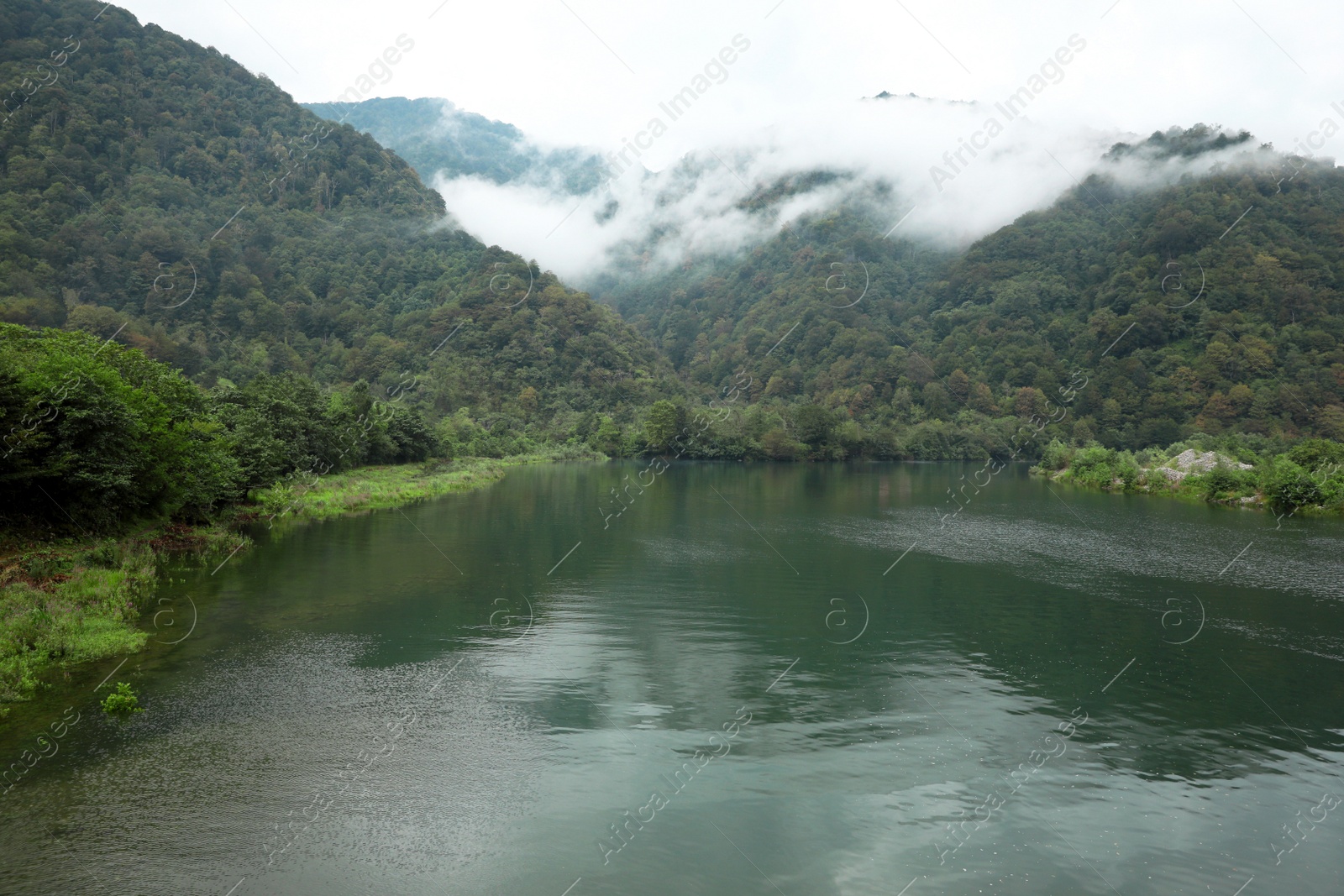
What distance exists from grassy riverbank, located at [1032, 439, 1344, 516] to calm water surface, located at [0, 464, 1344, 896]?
30.1m

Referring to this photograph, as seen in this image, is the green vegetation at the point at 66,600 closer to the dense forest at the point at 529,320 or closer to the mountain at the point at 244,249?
the dense forest at the point at 529,320

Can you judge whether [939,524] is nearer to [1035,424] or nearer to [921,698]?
[921,698]

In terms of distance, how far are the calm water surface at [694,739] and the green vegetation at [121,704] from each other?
0.24 metres

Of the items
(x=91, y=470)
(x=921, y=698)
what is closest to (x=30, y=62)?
(x=91, y=470)

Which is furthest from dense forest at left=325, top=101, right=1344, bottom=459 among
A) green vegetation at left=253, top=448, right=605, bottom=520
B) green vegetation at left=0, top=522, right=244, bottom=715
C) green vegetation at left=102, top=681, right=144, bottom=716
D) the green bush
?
green vegetation at left=102, top=681, right=144, bottom=716

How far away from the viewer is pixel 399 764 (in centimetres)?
1062

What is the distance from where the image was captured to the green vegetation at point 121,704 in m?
11.8

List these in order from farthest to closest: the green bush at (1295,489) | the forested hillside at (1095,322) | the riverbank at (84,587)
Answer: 1. the forested hillside at (1095,322)
2. the green bush at (1295,489)
3. the riverbank at (84,587)

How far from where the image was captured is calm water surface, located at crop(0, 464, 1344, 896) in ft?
28.5

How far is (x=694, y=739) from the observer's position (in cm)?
1223

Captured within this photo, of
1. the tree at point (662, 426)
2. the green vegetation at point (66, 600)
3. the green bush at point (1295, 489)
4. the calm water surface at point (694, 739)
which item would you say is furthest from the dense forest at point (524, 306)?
the calm water surface at point (694, 739)

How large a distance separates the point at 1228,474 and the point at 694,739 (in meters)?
58.9

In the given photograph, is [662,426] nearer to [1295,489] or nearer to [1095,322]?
[1295,489]

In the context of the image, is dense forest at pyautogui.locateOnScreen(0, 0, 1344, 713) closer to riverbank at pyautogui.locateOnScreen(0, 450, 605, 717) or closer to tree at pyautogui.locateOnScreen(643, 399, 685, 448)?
tree at pyautogui.locateOnScreen(643, 399, 685, 448)
